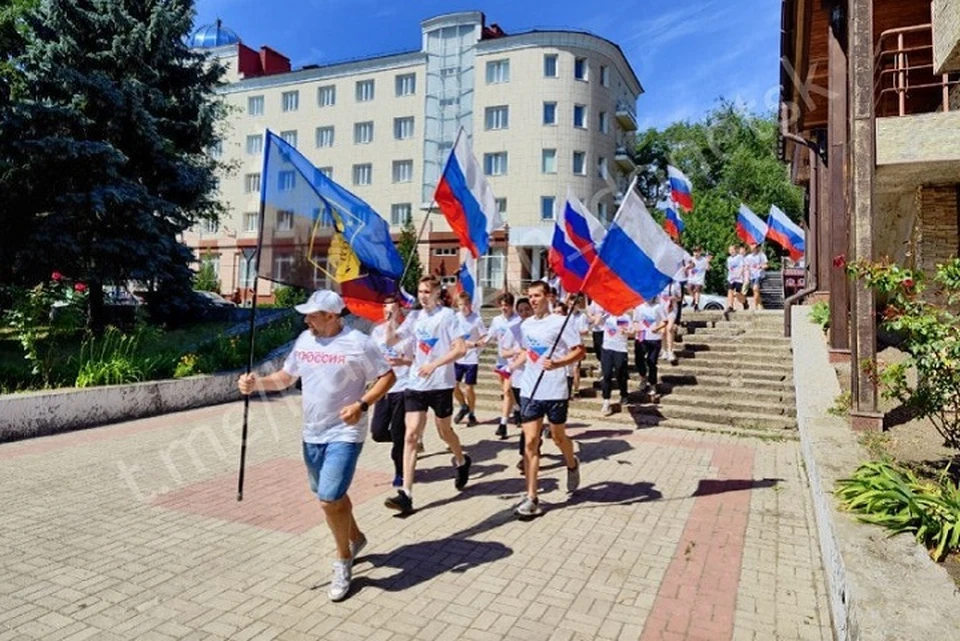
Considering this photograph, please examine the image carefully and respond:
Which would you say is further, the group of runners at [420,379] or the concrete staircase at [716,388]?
the concrete staircase at [716,388]

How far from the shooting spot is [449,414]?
6.35 m

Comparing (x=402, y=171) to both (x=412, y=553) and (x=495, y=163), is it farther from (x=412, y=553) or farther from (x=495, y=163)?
(x=412, y=553)

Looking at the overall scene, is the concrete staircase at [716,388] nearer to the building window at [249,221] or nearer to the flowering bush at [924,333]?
the flowering bush at [924,333]

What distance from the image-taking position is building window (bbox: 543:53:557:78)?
36188 millimetres

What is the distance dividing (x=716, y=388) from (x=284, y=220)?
790cm

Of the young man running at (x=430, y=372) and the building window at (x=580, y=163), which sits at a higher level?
the building window at (x=580, y=163)

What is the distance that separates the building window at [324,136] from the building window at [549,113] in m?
14.3

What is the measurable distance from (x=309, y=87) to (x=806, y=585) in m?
43.0

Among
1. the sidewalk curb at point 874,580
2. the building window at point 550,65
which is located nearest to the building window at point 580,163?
the building window at point 550,65

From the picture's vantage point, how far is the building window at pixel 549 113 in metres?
36.2

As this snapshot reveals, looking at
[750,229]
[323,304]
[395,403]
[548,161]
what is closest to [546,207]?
[548,161]

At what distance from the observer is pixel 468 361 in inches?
375

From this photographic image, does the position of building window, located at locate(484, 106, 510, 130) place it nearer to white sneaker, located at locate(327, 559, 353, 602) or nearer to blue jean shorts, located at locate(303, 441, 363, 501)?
blue jean shorts, located at locate(303, 441, 363, 501)

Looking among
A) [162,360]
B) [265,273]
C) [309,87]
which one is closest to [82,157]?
[162,360]
